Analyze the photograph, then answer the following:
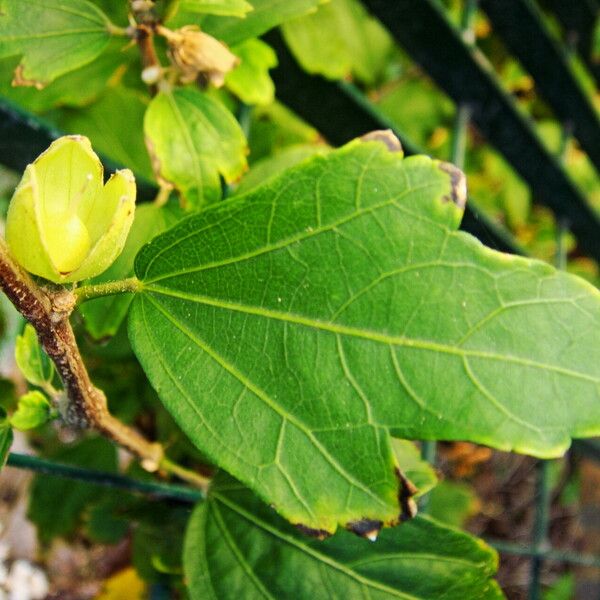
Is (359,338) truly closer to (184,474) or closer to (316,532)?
(316,532)

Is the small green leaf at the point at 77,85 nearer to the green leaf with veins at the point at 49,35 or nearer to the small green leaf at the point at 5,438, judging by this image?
the green leaf with veins at the point at 49,35

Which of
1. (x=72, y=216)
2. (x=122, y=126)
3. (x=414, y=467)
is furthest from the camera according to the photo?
(x=122, y=126)

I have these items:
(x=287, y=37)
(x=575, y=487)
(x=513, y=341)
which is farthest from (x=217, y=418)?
(x=575, y=487)

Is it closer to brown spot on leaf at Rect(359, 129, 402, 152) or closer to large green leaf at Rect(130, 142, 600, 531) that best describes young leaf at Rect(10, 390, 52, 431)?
large green leaf at Rect(130, 142, 600, 531)

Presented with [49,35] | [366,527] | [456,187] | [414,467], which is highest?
[49,35]

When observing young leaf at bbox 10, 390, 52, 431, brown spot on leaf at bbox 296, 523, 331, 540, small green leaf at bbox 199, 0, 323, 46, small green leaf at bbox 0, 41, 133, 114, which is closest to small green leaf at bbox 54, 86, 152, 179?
small green leaf at bbox 0, 41, 133, 114

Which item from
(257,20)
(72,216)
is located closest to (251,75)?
(257,20)
